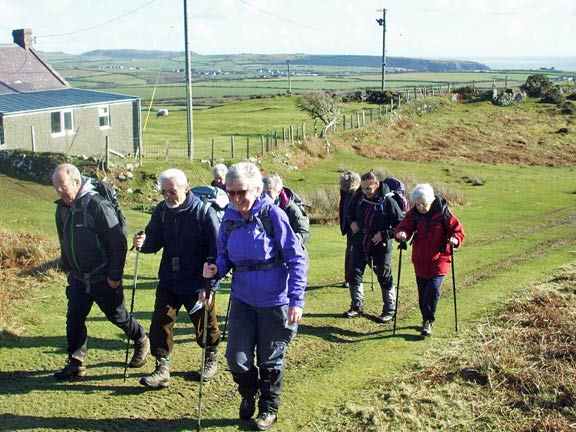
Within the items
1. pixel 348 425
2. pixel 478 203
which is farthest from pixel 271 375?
pixel 478 203

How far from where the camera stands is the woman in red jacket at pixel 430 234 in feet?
29.5

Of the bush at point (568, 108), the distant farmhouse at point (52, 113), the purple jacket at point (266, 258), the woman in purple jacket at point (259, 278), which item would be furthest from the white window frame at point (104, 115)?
the bush at point (568, 108)

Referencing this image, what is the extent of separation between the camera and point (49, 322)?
9.38 m

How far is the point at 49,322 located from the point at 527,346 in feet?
20.0

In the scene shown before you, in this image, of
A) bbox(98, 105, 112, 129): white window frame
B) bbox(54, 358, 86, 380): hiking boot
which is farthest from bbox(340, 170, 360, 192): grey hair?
bbox(98, 105, 112, 129): white window frame

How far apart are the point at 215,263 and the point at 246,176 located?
1008 mm

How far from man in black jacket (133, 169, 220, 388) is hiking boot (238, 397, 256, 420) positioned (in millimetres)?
1005

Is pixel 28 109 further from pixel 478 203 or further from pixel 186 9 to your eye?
pixel 478 203

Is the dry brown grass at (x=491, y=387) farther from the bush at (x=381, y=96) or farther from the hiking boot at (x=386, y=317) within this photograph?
the bush at (x=381, y=96)

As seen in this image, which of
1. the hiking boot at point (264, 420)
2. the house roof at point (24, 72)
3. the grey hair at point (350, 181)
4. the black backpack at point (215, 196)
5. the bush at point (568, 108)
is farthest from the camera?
the bush at point (568, 108)

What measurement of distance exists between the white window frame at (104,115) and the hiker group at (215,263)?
30.4 metres

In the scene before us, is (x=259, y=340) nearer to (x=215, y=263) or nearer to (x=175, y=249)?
(x=215, y=263)

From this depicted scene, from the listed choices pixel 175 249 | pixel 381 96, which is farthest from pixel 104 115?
pixel 175 249

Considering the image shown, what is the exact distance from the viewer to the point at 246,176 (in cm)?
617
